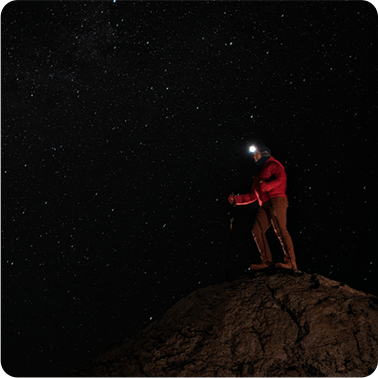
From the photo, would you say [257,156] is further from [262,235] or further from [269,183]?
[262,235]

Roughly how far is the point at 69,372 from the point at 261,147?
4875 millimetres

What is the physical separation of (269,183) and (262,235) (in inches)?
37.0

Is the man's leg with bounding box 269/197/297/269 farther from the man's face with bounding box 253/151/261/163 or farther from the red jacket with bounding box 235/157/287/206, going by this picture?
the man's face with bounding box 253/151/261/163

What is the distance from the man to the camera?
16.8ft

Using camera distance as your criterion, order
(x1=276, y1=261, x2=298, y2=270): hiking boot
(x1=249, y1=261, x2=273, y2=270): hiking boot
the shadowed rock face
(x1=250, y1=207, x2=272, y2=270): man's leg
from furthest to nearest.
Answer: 1. (x1=250, y1=207, x2=272, y2=270): man's leg
2. (x1=249, y1=261, x2=273, y2=270): hiking boot
3. (x1=276, y1=261, x2=298, y2=270): hiking boot
4. the shadowed rock face

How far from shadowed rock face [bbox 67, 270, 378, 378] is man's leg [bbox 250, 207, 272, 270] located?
0.55 meters

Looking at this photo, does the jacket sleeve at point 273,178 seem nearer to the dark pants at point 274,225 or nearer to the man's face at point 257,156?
the dark pants at point 274,225

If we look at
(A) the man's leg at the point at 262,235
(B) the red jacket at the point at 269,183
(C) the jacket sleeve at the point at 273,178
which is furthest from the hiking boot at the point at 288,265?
(C) the jacket sleeve at the point at 273,178

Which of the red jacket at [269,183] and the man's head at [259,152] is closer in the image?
the red jacket at [269,183]

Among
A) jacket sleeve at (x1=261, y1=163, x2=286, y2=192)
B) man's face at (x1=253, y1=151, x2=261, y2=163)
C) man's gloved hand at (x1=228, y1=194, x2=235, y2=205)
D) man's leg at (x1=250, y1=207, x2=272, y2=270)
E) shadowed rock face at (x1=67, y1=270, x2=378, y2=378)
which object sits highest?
man's face at (x1=253, y1=151, x2=261, y2=163)

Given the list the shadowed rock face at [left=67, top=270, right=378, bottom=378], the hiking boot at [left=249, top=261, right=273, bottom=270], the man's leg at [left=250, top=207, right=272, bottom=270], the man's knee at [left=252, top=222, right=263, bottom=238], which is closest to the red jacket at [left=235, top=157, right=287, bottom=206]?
the man's leg at [left=250, top=207, right=272, bottom=270]

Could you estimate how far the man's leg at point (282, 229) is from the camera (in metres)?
5.05

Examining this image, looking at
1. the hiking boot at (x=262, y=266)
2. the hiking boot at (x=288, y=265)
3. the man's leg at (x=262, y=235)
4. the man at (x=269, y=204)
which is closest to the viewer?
the hiking boot at (x=288, y=265)

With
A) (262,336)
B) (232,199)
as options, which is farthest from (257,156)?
(262,336)
